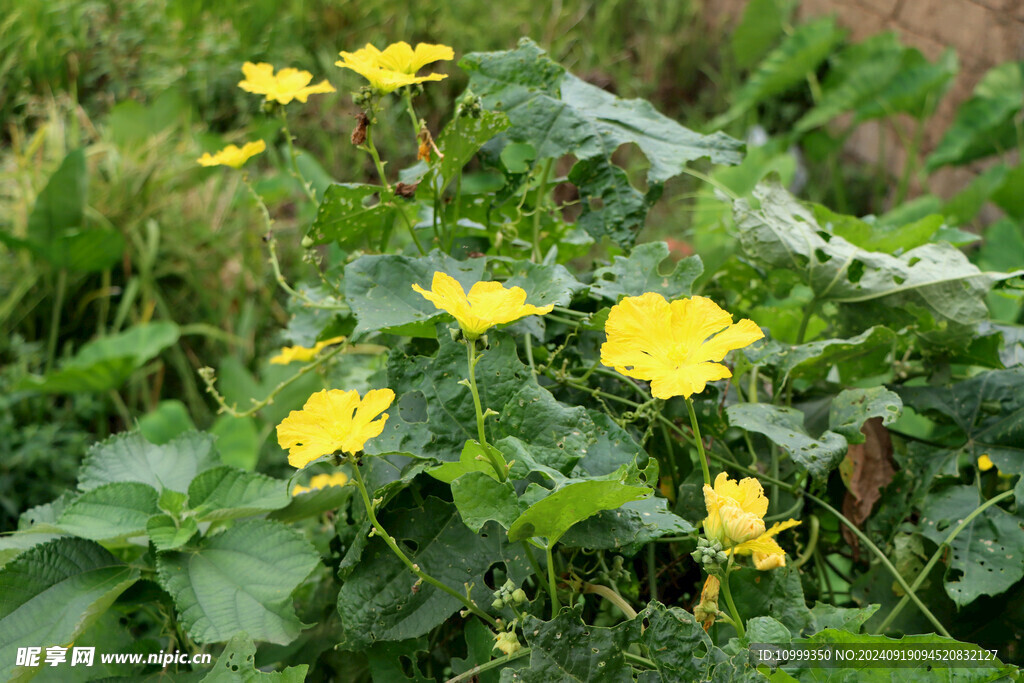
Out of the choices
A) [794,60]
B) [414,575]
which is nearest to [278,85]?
[414,575]

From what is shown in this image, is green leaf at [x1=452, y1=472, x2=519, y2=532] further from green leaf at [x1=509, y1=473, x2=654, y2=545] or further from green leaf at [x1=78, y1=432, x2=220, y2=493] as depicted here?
green leaf at [x1=78, y1=432, x2=220, y2=493]

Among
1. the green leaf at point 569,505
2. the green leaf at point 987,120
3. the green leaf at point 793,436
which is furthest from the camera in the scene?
the green leaf at point 987,120

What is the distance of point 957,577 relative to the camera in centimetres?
66

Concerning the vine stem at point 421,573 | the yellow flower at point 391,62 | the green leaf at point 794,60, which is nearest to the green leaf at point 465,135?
the yellow flower at point 391,62

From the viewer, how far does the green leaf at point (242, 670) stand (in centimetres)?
55

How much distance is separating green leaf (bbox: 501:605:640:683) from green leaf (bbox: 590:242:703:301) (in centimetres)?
27

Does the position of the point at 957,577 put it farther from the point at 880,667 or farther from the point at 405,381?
the point at 405,381

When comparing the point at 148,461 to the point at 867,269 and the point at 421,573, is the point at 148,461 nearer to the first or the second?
the point at 421,573

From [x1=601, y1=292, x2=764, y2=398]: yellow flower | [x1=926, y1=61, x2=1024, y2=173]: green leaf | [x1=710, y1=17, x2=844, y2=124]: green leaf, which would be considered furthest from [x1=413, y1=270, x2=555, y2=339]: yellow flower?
[x1=710, y1=17, x2=844, y2=124]: green leaf

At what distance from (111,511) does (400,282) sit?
33cm

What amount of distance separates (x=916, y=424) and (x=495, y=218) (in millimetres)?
848

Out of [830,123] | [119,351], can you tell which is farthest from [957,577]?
[830,123]

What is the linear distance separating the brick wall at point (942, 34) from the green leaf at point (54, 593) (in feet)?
8.65

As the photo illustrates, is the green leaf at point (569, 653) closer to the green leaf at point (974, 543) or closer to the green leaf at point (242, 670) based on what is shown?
the green leaf at point (242, 670)
